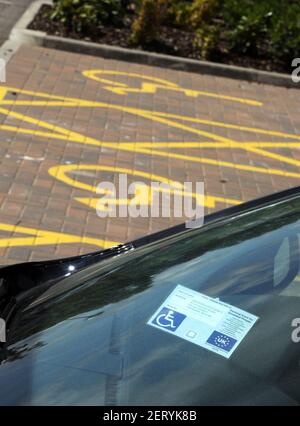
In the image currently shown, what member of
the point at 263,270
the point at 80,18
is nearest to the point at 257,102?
the point at 80,18

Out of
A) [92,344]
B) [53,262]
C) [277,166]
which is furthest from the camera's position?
[277,166]

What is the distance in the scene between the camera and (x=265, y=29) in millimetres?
12117

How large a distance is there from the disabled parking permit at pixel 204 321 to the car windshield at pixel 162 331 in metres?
0.02

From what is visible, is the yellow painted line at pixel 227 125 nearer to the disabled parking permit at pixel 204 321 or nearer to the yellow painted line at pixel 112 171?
the yellow painted line at pixel 112 171

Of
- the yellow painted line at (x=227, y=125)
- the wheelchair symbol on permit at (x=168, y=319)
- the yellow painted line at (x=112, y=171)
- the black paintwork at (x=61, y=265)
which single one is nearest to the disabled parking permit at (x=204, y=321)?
the wheelchair symbol on permit at (x=168, y=319)

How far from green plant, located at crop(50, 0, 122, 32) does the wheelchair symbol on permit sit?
9.59m

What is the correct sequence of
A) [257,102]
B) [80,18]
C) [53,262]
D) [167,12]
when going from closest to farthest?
[53,262], [257,102], [80,18], [167,12]

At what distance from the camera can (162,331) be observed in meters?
2.46

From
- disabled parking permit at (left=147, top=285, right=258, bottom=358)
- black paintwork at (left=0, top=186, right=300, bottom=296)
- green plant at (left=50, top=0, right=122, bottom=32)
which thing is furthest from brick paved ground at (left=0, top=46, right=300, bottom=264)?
disabled parking permit at (left=147, top=285, right=258, bottom=358)

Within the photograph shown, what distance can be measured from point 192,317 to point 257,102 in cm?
805

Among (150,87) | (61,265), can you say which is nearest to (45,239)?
(61,265)

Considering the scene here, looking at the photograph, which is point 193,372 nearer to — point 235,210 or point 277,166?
point 235,210

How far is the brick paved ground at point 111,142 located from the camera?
6.33m
